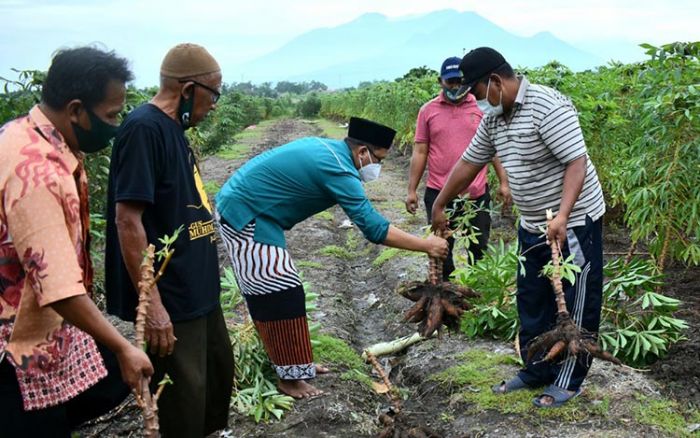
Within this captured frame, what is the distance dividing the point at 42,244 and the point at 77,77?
21.6 inches

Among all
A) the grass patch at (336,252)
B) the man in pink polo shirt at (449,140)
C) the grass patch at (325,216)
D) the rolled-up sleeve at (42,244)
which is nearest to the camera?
the rolled-up sleeve at (42,244)

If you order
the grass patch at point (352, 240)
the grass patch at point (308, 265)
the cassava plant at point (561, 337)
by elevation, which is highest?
the cassava plant at point (561, 337)

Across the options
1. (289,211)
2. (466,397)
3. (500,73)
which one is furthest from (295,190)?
(466,397)

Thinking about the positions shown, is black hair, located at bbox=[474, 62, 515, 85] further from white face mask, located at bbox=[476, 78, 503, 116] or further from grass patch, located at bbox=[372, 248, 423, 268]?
grass patch, located at bbox=[372, 248, 423, 268]

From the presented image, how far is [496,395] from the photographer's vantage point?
13.1 ft

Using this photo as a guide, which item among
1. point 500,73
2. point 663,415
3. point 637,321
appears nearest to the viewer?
point 500,73

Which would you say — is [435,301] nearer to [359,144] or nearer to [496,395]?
[496,395]

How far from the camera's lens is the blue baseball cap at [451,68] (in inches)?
193

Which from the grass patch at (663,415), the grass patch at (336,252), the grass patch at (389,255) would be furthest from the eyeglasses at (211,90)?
the grass patch at (336,252)

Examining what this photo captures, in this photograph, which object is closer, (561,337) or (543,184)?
(561,337)

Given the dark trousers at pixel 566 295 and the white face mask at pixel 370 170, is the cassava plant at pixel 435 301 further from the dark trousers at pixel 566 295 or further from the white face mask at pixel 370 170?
the white face mask at pixel 370 170

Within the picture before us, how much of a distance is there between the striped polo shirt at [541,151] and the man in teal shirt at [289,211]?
1.69 ft

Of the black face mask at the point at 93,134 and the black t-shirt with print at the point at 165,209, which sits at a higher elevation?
the black face mask at the point at 93,134

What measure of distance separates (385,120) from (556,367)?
14793 mm
